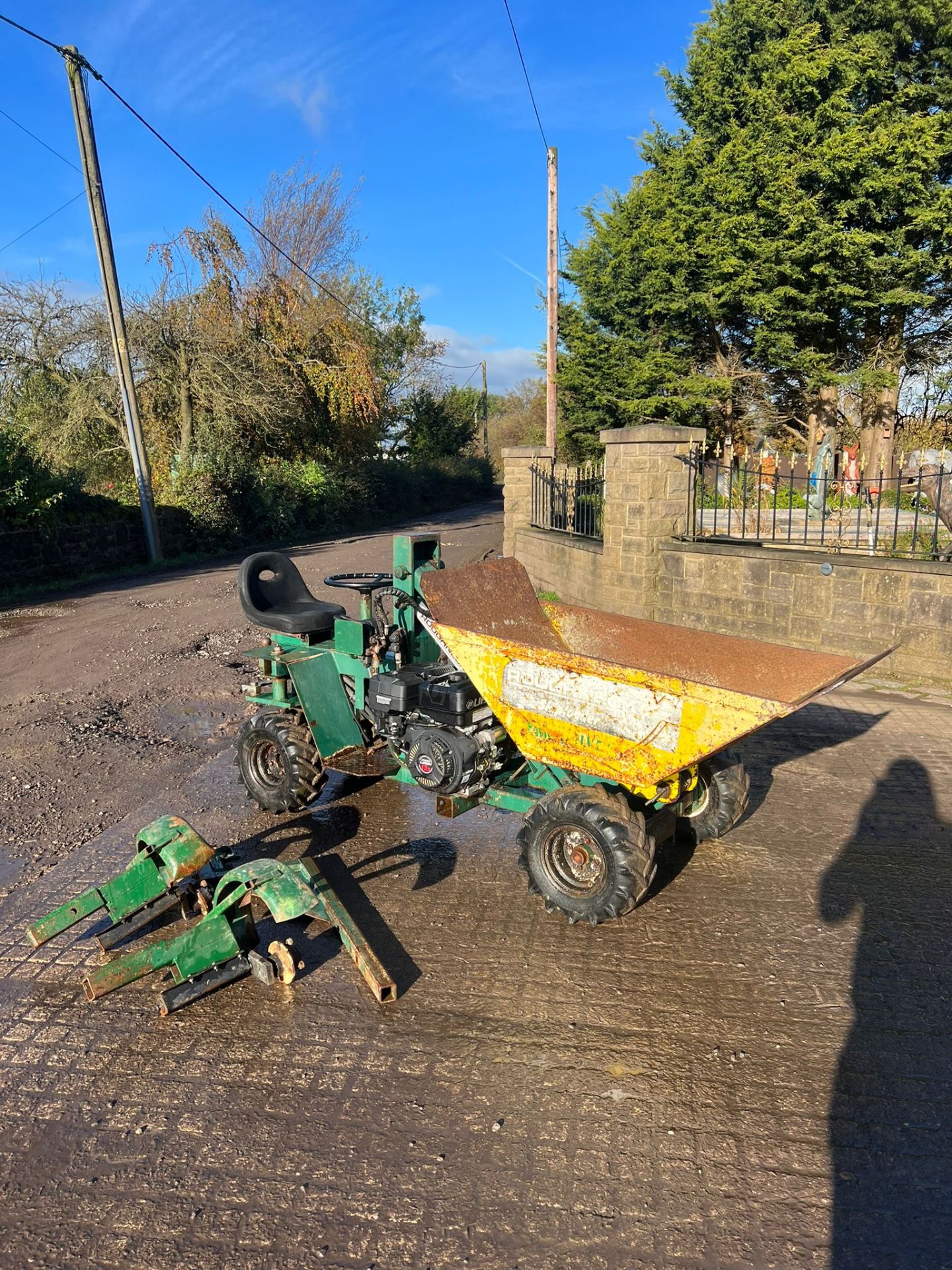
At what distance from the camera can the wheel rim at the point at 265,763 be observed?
17.4ft

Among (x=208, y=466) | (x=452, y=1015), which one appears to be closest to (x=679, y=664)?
(x=452, y=1015)

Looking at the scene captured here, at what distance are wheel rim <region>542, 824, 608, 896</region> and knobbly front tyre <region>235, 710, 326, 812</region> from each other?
172 cm

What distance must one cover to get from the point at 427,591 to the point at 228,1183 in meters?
2.83

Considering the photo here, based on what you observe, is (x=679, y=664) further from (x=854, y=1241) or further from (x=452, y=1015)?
(x=854, y=1241)

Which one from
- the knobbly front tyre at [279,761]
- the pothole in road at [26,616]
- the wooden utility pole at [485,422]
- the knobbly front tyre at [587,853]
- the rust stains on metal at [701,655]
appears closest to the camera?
the knobbly front tyre at [587,853]

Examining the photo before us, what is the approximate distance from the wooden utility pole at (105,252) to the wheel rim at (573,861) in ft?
51.2

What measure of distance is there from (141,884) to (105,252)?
16099 mm

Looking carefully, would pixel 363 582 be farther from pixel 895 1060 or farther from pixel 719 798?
pixel 895 1060

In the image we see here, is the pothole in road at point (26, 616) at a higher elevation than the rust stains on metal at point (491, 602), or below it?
below

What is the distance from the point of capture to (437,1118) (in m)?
2.78

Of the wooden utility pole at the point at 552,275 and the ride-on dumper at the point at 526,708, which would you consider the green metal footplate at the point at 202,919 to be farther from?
the wooden utility pole at the point at 552,275

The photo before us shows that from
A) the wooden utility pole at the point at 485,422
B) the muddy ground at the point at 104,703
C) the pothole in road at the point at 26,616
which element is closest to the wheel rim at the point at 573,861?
the muddy ground at the point at 104,703

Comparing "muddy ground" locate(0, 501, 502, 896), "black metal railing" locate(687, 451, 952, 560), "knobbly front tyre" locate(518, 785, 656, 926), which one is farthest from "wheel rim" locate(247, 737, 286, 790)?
"black metal railing" locate(687, 451, 952, 560)

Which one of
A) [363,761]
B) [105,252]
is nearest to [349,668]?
[363,761]
